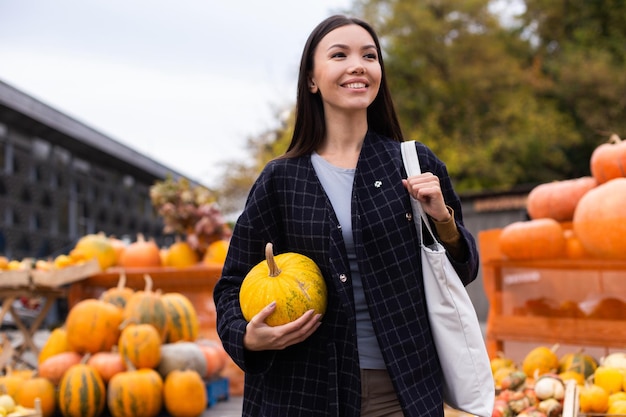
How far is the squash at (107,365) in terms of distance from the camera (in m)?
5.50

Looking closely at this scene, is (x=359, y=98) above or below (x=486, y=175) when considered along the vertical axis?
below

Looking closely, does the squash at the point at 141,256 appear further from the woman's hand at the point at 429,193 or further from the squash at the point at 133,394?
the woman's hand at the point at 429,193

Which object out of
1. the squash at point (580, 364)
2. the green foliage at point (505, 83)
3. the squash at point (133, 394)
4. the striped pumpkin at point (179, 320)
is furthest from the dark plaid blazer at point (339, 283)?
the green foliage at point (505, 83)

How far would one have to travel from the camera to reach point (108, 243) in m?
7.72

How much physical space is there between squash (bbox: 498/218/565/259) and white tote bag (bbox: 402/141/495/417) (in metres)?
3.11

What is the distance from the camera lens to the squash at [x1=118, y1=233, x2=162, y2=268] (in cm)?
739

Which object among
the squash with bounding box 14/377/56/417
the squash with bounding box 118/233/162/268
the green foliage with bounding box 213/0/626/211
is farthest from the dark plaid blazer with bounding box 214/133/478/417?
the green foliage with bounding box 213/0/626/211

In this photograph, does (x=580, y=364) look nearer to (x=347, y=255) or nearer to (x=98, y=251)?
(x=347, y=255)

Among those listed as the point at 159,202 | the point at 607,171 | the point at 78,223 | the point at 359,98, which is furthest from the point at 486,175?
the point at 359,98

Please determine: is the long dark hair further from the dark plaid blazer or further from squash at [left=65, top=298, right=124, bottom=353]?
squash at [left=65, top=298, right=124, bottom=353]

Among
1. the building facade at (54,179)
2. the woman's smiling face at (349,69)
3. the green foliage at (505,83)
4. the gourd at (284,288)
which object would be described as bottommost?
Result: the gourd at (284,288)

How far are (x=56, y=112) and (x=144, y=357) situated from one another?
10.9 meters

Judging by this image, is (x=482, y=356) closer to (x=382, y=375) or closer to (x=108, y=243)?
(x=382, y=375)

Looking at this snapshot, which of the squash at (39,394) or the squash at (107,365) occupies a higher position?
the squash at (107,365)
